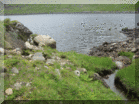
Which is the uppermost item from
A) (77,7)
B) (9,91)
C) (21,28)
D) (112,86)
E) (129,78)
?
(77,7)

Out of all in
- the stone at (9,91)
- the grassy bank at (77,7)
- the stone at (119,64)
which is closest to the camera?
the grassy bank at (77,7)

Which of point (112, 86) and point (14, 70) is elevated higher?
point (14, 70)

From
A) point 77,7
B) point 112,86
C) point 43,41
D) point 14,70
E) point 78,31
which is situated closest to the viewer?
point 14,70

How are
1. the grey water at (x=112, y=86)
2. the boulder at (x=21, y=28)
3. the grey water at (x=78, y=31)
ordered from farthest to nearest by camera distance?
the grey water at (x=78, y=31) < the boulder at (x=21, y=28) < the grey water at (x=112, y=86)

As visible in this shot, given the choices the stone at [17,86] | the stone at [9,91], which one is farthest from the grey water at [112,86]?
the stone at [9,91]

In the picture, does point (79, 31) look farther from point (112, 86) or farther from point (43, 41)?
point (112, 86)

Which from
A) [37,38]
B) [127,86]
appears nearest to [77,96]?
[127,86]

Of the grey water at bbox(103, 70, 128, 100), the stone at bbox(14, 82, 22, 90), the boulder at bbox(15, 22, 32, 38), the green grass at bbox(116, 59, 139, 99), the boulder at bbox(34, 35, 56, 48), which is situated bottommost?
the grey water at bbox(103, 70, 128, 100)

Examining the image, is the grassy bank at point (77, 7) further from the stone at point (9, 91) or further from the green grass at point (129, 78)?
the green grass at point (129, 78)

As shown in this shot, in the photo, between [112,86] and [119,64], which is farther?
[119,64]

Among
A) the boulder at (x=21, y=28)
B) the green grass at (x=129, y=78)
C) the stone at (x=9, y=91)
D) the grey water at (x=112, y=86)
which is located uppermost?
the boulder at (x=21, y=28)

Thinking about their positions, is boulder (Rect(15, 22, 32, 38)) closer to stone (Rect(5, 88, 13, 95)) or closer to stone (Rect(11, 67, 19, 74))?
stone (Rect(11, 67, 19, 74))

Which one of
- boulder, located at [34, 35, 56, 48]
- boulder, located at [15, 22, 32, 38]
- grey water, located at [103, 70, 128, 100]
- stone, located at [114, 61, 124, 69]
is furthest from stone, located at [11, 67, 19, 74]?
stone, located at [114, 61, 124, 69]

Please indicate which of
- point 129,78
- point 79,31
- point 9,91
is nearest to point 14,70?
point 9,91
